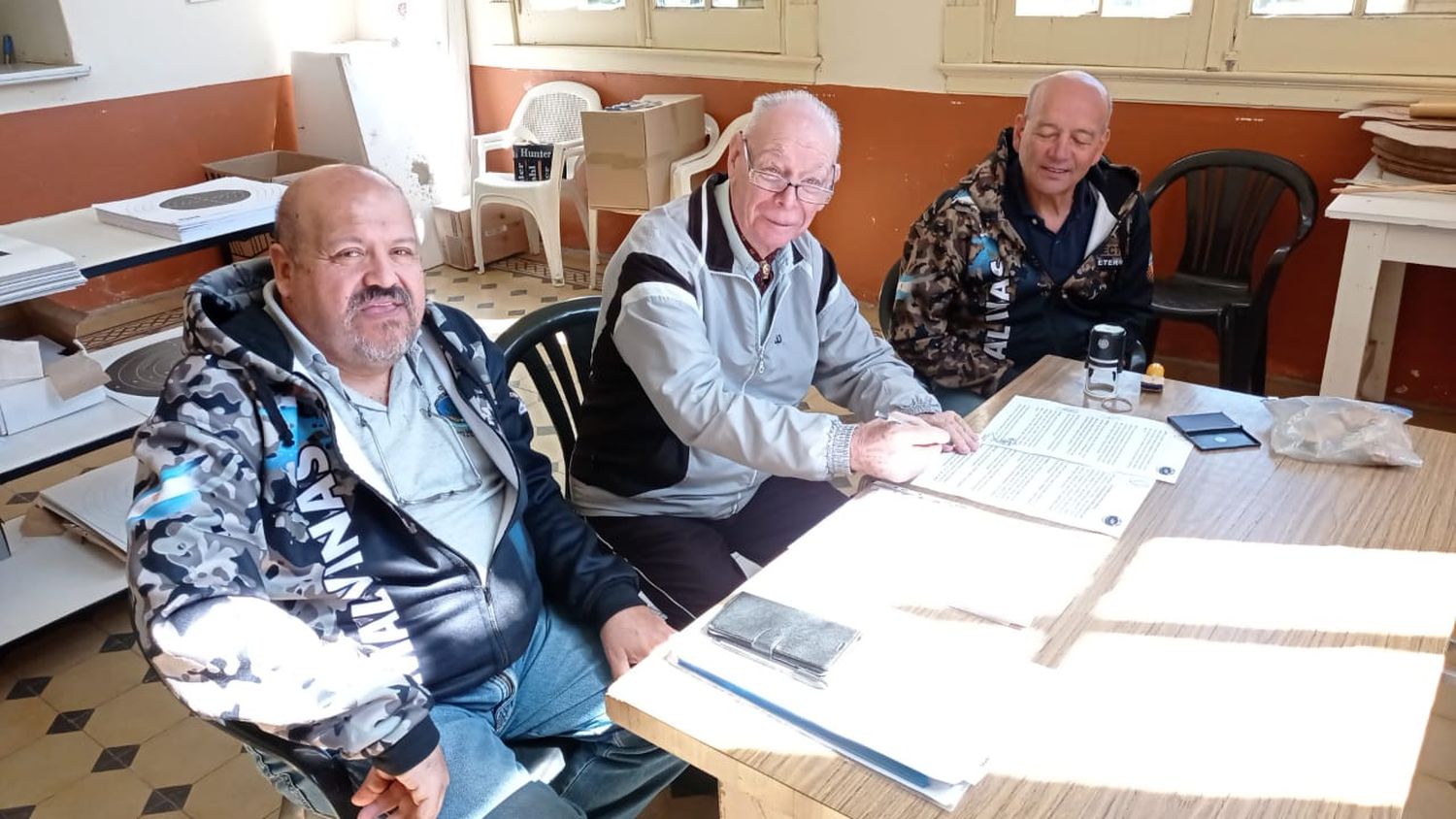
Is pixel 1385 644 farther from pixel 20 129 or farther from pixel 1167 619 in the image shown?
pixel 20 129

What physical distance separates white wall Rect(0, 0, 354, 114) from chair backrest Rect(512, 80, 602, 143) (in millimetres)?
1031

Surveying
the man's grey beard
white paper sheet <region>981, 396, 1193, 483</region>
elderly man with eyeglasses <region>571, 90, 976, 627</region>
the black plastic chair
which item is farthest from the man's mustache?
the black plastic chair

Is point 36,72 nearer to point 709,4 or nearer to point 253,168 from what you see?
point 253,168

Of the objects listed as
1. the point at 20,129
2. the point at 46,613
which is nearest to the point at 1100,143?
the point at 46,613

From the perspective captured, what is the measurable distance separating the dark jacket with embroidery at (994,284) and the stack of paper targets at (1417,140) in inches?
36.7

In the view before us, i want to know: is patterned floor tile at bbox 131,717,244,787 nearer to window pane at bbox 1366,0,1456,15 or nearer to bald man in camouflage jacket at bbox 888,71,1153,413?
bald man in camouflage jacket at bbox 888,71,1153,413

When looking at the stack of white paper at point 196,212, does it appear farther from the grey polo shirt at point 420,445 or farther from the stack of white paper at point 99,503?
the grey polo shirt at point 420,445

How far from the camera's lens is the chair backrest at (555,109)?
5.11 meters

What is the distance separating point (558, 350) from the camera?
6.37ft

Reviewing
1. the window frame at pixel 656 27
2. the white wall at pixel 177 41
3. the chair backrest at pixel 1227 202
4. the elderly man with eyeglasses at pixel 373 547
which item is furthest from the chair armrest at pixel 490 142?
the elderly man with eyeglasses at pixel 373 547

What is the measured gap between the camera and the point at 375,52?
4.97 meters

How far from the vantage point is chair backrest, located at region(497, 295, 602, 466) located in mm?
1875

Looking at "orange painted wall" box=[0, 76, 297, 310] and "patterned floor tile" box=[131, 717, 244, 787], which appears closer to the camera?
"patterned floor tile" box=[131, 717, 244, 787]

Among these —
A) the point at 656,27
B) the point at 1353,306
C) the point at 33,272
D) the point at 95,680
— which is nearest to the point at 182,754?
the point at 95,680
